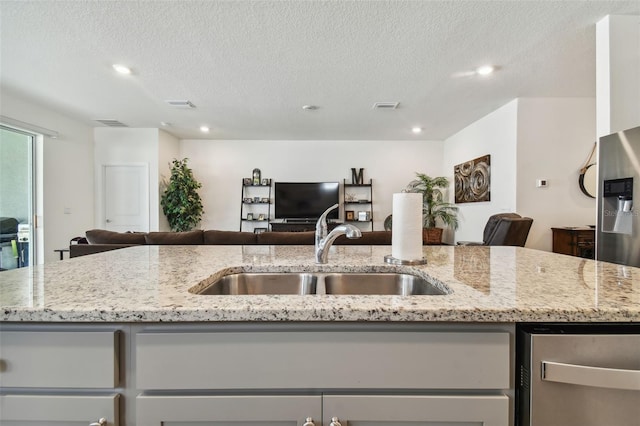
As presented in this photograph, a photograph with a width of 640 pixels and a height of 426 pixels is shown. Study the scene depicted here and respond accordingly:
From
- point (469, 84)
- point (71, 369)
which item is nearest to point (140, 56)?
point (71, 369)

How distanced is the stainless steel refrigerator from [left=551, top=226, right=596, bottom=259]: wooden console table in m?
1.65

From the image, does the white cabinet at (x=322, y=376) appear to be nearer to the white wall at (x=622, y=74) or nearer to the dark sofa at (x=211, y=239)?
the dark sofa at (x=211, y=239)

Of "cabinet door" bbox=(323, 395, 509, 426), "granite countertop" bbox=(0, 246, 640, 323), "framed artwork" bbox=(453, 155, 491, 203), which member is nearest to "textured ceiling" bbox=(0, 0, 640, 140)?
"framed artwork" bbox=(453, 155, 491, 203)

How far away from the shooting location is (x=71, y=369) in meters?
0.60

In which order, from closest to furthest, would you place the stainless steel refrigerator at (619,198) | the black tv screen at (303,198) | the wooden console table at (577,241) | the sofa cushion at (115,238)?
the stainless steel refrigerator at (619,198) → the sofa cushion at (115,238) → the wooden console table at (577,241) → the black tv screen at (303,198)

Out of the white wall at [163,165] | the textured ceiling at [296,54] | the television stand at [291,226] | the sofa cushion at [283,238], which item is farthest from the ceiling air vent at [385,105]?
the white wall at [163,165]

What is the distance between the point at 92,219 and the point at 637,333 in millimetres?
6727

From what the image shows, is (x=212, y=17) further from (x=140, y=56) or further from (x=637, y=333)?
(x=637, y=333)

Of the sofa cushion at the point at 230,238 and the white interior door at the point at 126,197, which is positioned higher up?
the white interior door at the point at 126,197

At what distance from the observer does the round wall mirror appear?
3670 mm

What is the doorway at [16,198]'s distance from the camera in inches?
152

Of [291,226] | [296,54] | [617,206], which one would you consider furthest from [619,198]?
[291,226]

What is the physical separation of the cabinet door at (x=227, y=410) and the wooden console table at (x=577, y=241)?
4132 millimetres

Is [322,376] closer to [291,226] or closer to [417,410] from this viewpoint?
[417,410]
